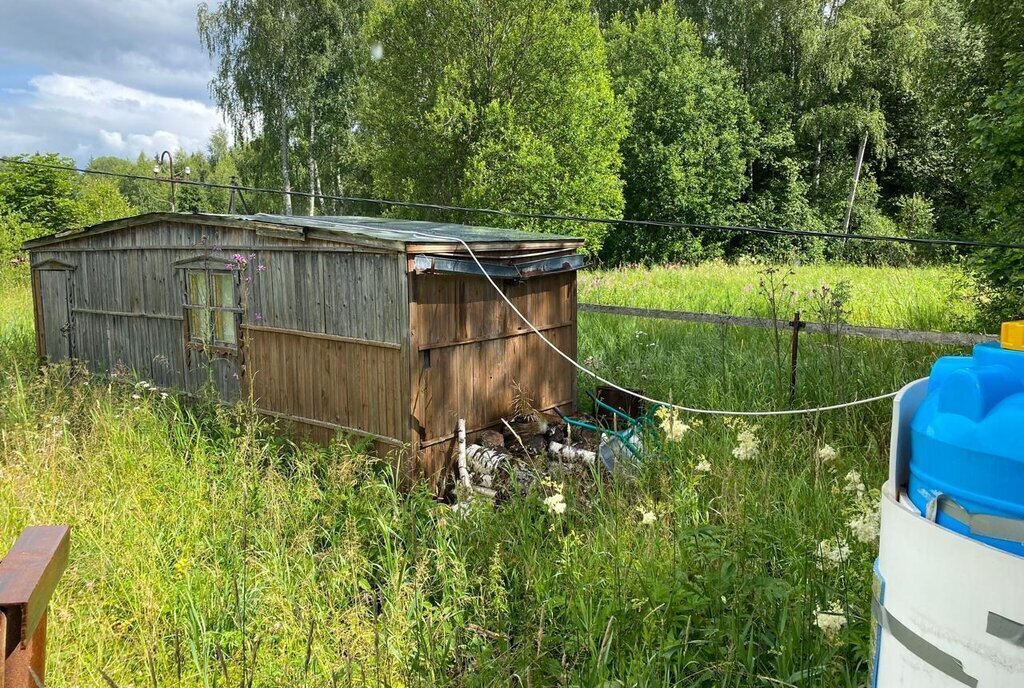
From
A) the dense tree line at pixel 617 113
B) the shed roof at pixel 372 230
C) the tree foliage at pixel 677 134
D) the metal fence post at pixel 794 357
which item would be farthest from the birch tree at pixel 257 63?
the metal fence post at pixel 794 357

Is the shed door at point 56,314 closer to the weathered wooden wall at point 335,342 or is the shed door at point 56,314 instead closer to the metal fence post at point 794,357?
the weathered wooden wall at point 335,342

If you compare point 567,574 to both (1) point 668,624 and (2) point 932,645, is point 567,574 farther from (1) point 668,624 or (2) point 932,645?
(2) point 932,645

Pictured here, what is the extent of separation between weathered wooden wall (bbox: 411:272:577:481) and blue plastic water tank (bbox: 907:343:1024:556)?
5091 mm

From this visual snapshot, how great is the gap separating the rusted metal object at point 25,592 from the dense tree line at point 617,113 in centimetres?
1955

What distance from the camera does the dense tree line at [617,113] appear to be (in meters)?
21.0

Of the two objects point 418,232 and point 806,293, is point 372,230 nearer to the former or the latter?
point 418,232

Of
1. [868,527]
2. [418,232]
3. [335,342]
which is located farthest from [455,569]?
[418,232]

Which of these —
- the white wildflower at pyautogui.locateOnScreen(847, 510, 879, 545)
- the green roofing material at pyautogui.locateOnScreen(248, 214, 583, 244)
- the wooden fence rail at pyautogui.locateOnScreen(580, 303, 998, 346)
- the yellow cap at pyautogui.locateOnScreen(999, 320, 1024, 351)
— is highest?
the green roofing material at pyautogui.locateOnScreen(248, 214, 583, 244)

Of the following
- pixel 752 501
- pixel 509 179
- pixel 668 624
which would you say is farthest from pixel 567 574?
pixel 509 179

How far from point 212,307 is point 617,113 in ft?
58.3

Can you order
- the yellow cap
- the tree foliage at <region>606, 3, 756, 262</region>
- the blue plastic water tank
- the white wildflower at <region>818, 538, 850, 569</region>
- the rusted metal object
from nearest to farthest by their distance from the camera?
the rusted metal object < the blue plastic water tank < the yellow cap < the white wildflower at <region>818, 538, 850, 569</region> < the tree foliage at <region>606, 3, 756, 262</region>

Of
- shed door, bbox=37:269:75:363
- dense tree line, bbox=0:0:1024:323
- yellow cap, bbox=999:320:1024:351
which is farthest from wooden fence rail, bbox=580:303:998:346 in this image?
dense tree line, bbox=0:0:1024:323

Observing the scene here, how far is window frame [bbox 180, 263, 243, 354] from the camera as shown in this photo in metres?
7.87

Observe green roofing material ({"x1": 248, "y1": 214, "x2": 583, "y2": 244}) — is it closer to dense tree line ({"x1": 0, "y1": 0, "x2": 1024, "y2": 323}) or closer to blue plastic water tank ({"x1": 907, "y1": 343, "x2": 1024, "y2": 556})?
blue plastic water tank ({"x1": 907, "y1": 343, "x2": 1024, "y2": 556})
